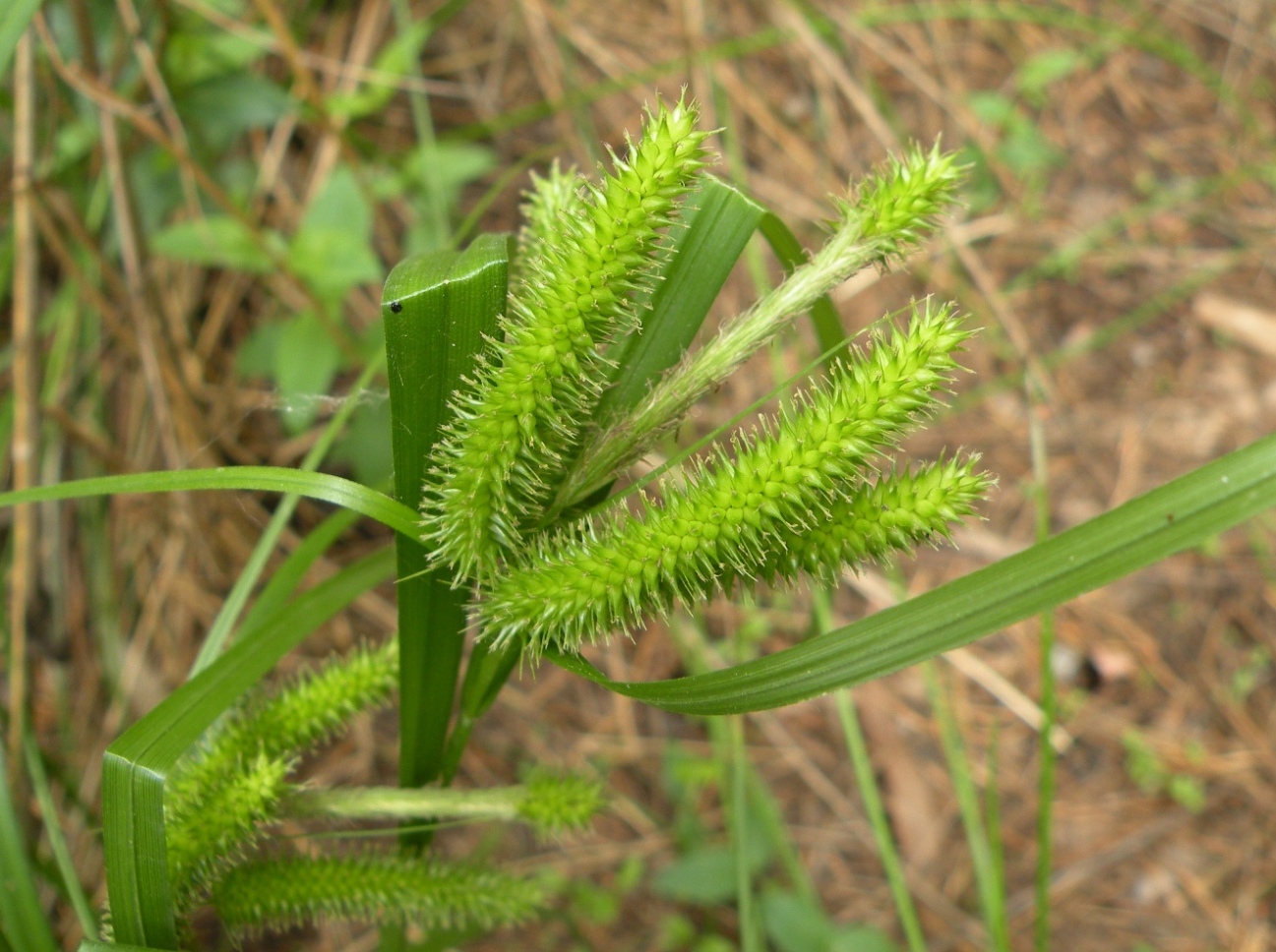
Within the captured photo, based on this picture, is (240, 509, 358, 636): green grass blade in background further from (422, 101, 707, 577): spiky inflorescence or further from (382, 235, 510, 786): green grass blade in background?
(422, 101, 707, 577): spiky inflorescence

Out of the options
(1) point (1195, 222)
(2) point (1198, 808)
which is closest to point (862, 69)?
(1) point (1195, 222)

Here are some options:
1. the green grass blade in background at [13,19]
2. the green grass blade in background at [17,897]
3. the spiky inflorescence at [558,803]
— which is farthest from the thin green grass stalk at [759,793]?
the green grass blade in background at [13,19]

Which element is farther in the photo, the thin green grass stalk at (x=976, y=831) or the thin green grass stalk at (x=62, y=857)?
the thin green grass stalk at (x=976, y=831)

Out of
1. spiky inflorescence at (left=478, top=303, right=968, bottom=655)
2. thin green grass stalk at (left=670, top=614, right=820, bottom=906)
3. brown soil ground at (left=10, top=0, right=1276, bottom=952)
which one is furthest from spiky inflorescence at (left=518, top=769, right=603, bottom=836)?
brown soil ground at (left=10, top=0, right=1276, bottom=952)

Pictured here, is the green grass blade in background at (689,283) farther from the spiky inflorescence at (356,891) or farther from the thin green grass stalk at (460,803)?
the spiky inflorescence at (356,891)

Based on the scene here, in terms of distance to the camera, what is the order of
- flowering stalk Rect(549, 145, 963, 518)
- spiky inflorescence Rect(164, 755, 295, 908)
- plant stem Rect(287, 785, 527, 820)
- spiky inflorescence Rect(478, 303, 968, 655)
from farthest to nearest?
plant stem Rect(287, 785, 527, 820) < spiky inflorescence Rect(164, 755, 295, 908) < flowering stalk Rect(549, 145, 963, 518) < spiky inflorescence Rect(478, 303, 968, 655)

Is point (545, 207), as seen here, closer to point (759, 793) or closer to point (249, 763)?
point (249, 763)

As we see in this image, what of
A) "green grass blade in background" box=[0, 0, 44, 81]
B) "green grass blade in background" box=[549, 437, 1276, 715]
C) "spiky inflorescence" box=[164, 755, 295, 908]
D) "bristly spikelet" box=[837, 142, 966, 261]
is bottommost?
"spiky inflorescence" box=[164, 755, 295, 908]
